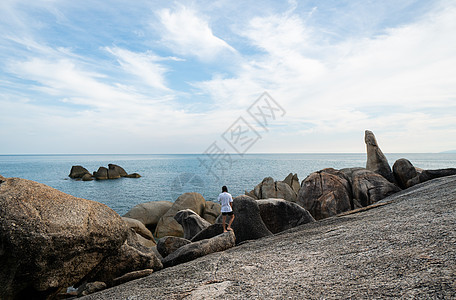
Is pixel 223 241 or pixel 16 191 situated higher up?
pixel 16 191

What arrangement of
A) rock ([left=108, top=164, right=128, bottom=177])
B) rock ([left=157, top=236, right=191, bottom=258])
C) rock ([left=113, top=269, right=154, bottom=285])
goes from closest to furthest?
1. rock ([left=113, top=269, right=154, bottom=285])
2. rock ([left=157, top=236, right=191, bottom=258])
3. rock ([left=108, top=164, right=128, bottom=177])

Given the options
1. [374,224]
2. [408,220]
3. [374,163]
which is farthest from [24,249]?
[374,163]

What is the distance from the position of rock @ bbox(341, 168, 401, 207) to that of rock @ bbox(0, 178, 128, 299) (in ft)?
45.8

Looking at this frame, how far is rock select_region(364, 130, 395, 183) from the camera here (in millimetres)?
18969

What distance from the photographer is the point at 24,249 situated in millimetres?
5945

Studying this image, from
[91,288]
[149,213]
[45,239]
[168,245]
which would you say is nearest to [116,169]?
[149,213]

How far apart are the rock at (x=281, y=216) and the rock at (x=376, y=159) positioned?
969cm

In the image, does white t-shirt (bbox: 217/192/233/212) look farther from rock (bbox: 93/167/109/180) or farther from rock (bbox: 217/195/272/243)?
rock (bbox: 93/167/109/180)

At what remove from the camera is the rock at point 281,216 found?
12.2 meters

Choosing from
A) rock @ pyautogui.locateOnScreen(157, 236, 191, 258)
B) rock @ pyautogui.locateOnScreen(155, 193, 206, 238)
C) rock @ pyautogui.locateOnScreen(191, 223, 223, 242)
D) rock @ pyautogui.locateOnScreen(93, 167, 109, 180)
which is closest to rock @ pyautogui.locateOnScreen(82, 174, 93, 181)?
rock @ pyautogui.locateOnScreen(93, 167, 109, 180)

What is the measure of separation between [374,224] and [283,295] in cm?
388

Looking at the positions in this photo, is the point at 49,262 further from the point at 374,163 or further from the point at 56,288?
the point at 374,163

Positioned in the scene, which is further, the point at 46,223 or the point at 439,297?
the point at 46,223

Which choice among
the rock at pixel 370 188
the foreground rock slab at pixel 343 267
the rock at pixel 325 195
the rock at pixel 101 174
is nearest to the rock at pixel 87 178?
the rock at pixel 101 174
